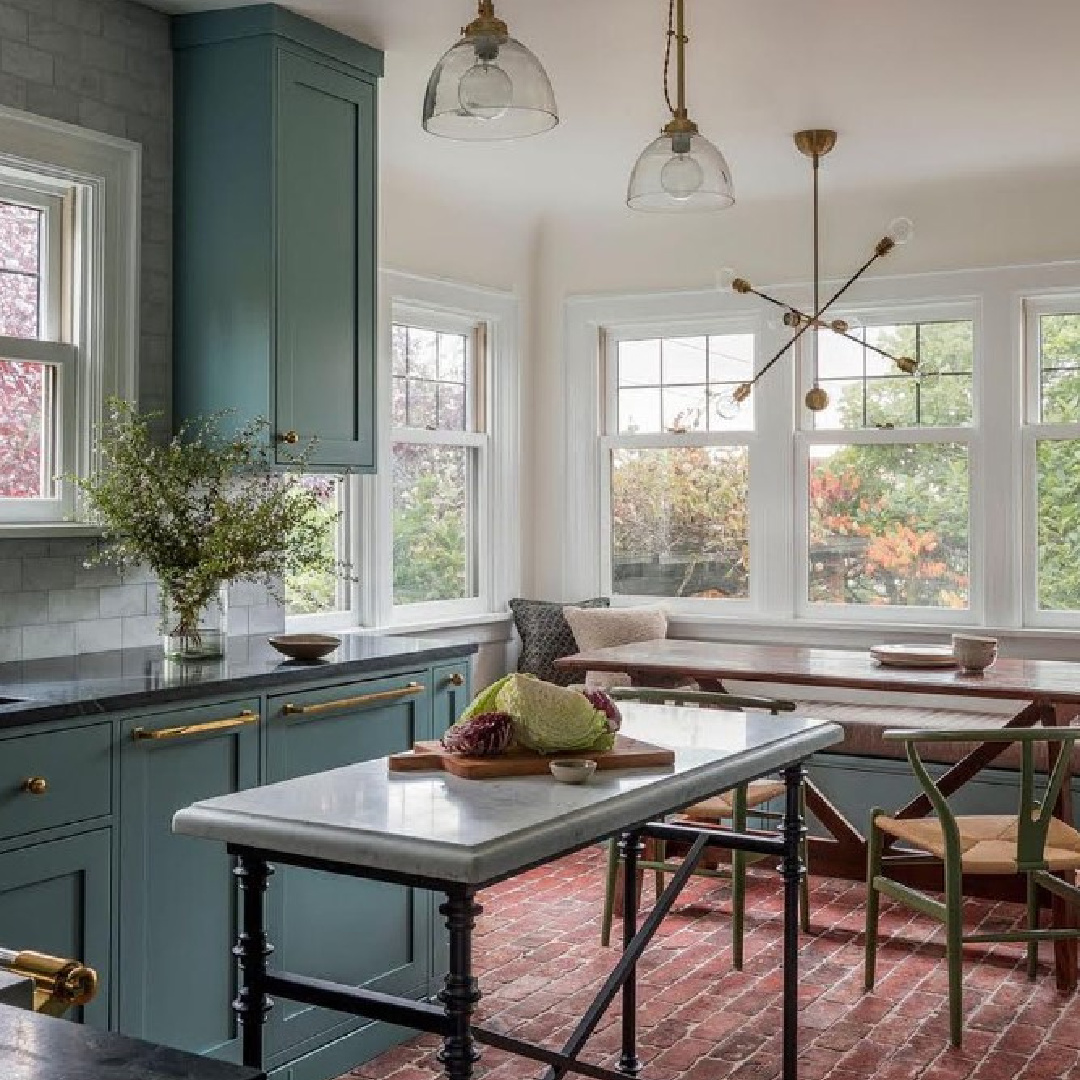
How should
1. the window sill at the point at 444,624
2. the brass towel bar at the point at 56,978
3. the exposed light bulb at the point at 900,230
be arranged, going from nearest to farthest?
the brass towel bar at the point at 56,978 < the exposed light bulb at the point at 900,230 < the window sill at the point at 444,624

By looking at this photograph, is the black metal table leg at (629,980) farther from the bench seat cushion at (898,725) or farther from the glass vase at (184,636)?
the bench seat cushion at (898,725)

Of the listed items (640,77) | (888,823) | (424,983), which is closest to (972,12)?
(640,77)

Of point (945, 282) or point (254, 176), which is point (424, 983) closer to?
point (254, 176)

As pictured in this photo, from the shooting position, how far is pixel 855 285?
248 inches

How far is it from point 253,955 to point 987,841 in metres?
2.37

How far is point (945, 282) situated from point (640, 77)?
207 cm

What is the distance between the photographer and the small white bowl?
237 cm

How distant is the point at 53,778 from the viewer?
9.30ft

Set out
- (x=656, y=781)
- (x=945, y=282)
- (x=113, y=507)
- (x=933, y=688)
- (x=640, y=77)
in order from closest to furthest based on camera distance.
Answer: (x=656, y=781) < (x=113, y=507) < (x=933, y=688) < (x=640, y=77) < (x=945, y=282)

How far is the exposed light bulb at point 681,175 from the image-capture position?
3203 mm

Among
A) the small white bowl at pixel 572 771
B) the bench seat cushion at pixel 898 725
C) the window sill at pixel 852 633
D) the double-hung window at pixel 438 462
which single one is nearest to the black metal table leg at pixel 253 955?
the small white bowl at pixel 572 771

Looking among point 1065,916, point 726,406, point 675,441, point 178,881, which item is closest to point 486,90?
point 178,881

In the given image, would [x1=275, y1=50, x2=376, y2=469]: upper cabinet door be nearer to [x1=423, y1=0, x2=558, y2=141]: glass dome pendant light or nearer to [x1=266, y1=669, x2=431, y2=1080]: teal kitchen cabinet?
[x1=266, y1=669, x2=431, y2=1080]: teal kitchen cabinet

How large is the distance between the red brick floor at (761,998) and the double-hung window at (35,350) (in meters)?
1.74
